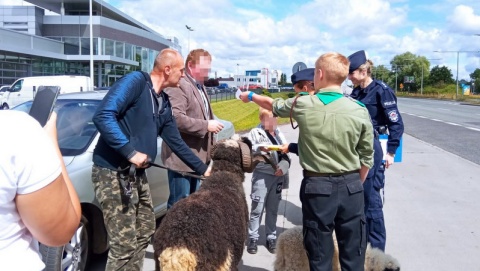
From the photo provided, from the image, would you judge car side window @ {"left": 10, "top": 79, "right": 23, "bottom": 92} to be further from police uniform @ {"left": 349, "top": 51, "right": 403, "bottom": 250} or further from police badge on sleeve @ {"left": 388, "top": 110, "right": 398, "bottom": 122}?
police badge on sleeve @ {"left": 388, "top": 110, "right": 398, "bottom": 122}

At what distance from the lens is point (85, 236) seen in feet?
13.3

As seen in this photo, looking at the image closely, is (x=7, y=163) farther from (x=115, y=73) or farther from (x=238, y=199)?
(x=115, y=73)

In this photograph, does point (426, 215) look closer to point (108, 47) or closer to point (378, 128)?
point (378, 128)

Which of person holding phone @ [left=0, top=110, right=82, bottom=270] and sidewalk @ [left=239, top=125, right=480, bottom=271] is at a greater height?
person holding phone @ [left=0, top=110, right=82, bottom=270]

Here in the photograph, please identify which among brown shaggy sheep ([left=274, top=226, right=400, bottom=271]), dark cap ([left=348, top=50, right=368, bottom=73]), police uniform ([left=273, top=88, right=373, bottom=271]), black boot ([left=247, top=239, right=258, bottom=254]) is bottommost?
black boot ([left=247, top=239, right=258, bottom=254])

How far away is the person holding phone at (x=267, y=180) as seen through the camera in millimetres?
4652

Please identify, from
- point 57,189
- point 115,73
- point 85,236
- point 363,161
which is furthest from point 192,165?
point 115,73

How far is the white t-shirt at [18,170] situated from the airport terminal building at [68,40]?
44483mm

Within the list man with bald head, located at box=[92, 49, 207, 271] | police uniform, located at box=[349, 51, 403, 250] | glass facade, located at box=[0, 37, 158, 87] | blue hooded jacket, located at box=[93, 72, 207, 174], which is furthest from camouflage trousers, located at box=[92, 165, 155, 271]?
glass facade, located at box=[0, 37, 158, 87]

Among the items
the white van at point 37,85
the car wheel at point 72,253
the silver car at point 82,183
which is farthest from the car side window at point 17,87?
the car wheel at point 72,253

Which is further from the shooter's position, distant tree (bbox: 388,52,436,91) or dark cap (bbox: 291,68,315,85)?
distant tree (bbox: 388,52,436,91)

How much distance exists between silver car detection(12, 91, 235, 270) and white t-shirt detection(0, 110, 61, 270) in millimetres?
2303

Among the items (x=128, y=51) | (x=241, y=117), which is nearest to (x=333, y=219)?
(x=241, y=117)

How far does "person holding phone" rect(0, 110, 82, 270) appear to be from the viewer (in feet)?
4.60
